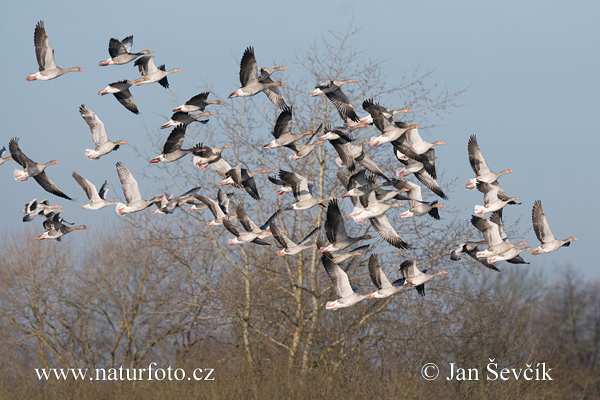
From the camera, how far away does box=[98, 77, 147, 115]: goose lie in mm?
12117

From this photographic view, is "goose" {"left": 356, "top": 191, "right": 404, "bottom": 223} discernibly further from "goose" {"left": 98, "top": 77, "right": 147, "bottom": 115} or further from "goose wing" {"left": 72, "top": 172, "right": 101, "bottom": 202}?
"goose wing" {"left": 72, "top": 172, "right": 101, "bottom": 202}

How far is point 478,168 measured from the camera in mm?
12078

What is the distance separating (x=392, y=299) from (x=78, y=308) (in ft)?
51.5

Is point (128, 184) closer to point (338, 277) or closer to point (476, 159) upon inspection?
point (338, 277)

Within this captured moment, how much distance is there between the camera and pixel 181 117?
1203 cm

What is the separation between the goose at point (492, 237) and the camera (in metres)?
11.0

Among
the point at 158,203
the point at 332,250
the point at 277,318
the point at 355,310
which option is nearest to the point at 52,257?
the point at 277,318

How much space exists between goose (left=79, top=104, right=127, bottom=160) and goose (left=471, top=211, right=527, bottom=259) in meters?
6.00

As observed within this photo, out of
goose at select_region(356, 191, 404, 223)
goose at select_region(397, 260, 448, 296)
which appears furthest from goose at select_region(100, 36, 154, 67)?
goose at select_region(397, 260, 448, 296)

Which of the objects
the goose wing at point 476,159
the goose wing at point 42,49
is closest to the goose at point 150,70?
the goose wing at point 42,49

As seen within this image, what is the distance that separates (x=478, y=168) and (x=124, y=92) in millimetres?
Answer: 6252
